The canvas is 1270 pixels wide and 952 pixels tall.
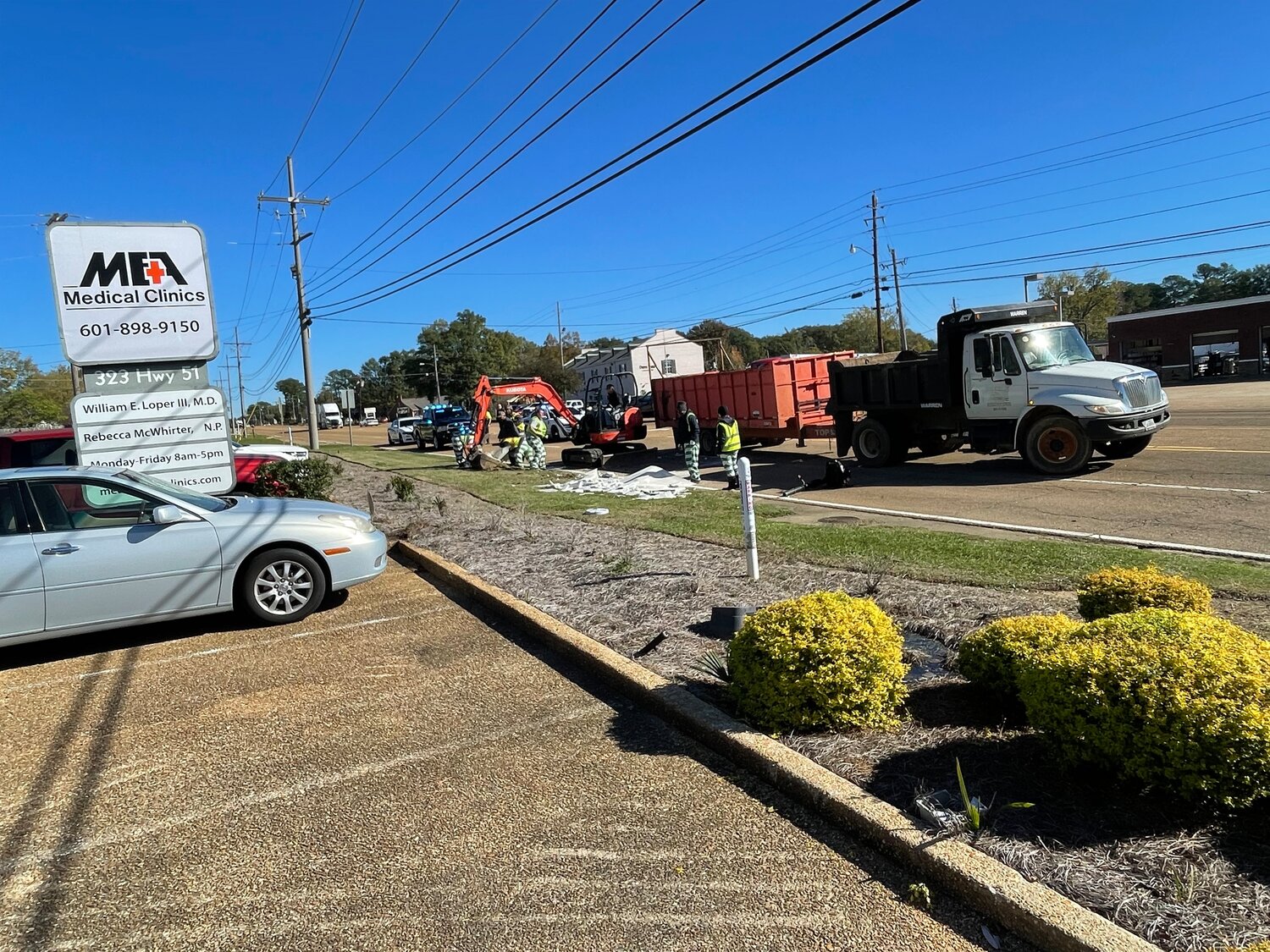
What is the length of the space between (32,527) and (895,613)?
6148mm

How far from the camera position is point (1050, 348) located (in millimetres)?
15438

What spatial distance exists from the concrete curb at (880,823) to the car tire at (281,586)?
2.73m

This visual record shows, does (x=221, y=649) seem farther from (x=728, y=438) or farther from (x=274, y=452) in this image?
(x=274, y=452)

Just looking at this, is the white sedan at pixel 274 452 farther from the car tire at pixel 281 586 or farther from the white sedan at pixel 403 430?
the white sedan at pixel 403 430

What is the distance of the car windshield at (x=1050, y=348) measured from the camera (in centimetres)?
1520

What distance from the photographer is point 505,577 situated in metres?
7.79

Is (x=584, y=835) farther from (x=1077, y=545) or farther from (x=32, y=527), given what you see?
(x=1077, y=545)

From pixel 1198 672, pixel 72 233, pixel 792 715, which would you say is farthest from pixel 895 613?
pixel 72 233

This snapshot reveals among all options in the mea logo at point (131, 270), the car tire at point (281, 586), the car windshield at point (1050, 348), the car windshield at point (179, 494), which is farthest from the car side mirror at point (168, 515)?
the car windshield at point (1050, 348)

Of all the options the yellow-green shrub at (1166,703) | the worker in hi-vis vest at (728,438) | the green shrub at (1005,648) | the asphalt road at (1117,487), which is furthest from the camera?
the worker in hi-vis vest at (728,438)

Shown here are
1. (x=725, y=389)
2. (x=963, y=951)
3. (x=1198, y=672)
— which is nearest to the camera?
(x=963, y=951)

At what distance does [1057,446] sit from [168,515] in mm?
13519

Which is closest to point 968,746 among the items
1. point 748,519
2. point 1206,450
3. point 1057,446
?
point 748,519

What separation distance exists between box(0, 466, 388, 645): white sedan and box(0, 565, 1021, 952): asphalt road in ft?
2.40
